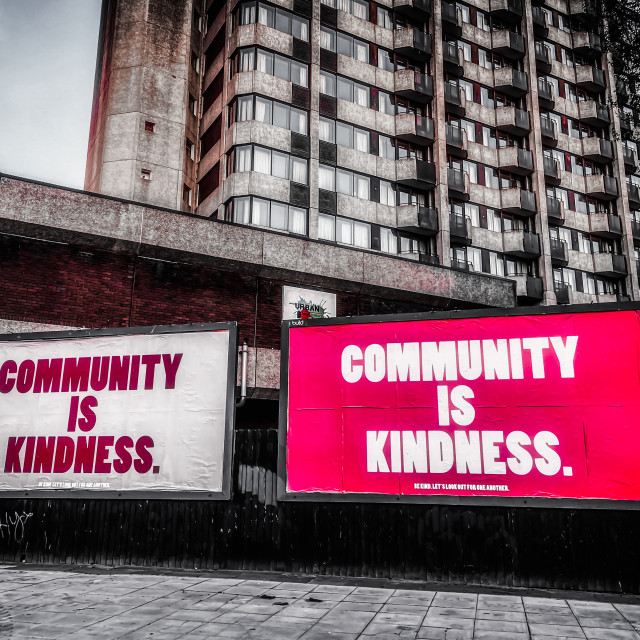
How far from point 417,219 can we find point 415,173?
2.94 metres

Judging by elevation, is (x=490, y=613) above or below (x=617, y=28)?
below

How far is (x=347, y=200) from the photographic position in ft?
109

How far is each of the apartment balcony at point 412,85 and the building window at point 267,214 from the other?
38.7ft

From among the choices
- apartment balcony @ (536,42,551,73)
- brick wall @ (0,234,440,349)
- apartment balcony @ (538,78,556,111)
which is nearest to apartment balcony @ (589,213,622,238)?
apartment balcony @ (538,78,556,111)

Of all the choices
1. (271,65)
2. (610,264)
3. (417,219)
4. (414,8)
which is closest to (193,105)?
(271,65)

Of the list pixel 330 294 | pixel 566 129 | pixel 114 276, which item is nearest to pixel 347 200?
pixel 330 294

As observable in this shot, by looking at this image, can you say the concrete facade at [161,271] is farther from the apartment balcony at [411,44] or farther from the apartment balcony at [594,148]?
A: the apartment balcony at [594,148]

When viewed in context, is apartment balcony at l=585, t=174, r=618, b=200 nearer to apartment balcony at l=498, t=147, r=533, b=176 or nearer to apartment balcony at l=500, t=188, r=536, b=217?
apartment balcony at l=498, t=147, r=533, b=176

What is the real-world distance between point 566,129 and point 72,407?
4365 centimetres

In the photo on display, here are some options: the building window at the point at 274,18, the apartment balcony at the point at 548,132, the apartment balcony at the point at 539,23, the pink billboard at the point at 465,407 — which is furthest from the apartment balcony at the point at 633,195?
the pink billboard at the point at 465,407

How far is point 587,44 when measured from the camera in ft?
147

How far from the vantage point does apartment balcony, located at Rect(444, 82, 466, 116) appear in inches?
1511

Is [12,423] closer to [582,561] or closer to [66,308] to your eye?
[66,308]

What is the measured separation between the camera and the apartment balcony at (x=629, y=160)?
1795 inches
